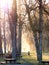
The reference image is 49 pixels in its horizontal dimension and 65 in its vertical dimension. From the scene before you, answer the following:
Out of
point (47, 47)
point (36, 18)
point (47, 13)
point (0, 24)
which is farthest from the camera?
point (0, 24)

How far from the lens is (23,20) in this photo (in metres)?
22.2

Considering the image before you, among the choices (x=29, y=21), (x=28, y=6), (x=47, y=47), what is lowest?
(x=47, y=47)

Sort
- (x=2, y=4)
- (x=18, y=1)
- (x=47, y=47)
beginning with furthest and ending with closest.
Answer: (x=2, y=4) < (x=47, y=47) < (x=18, y=1)

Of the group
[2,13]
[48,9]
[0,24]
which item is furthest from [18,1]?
[0,24]

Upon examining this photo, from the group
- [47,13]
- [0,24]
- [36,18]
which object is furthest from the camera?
Result: [0,24]

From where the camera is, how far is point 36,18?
2106cm

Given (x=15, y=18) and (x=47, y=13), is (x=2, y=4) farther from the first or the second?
(x=47, y=13)

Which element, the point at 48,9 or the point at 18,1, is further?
the point at 18,1

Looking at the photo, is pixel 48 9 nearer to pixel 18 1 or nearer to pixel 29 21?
pixel 29 21

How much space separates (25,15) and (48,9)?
310 cm

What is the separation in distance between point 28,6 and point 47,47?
8.28m

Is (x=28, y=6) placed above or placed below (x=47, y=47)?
above

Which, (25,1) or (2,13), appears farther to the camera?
(2,13)

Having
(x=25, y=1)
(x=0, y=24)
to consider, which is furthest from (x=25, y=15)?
(x=0, y=24)
